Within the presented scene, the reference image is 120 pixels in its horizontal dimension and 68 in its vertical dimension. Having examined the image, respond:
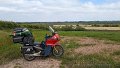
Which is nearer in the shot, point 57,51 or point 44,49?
point 44,49

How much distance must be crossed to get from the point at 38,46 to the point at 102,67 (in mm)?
3407

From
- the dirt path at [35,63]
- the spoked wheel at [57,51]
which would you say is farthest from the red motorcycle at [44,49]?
the dirt path at [35,63]

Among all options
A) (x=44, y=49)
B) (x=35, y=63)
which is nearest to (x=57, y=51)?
(x=44, y=49)

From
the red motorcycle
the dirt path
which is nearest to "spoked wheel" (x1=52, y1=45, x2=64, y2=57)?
the red motorcycle

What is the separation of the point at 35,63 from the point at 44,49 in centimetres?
84

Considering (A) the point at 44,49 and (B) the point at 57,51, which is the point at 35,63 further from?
(B) the point at 57,51

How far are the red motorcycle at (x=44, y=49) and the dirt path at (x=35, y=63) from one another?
0.91ft

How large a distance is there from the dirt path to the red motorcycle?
28 centimetres

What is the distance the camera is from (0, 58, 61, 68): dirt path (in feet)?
40.0

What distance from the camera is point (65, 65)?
469 inches

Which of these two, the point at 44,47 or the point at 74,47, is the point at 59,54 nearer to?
the point at 44,47

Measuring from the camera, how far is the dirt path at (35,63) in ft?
40.0

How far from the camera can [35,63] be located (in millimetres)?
12672

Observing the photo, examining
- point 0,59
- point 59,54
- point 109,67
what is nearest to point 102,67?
point 109,67
